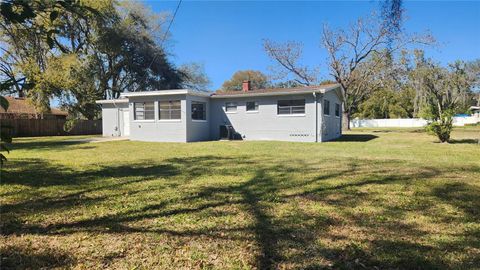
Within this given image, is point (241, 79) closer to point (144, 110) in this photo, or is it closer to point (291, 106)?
point (144, 110)

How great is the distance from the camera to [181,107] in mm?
18156

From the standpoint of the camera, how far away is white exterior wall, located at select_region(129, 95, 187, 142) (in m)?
18.2

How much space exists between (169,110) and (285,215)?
15.2 m

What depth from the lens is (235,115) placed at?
19.7 m

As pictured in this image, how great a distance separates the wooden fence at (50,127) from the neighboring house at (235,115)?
12441 mm

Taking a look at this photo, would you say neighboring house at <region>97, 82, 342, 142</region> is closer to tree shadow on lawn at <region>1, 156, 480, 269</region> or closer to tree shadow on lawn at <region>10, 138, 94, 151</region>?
tree shadow on lawn at <region>10, 138, 94, 151</region>

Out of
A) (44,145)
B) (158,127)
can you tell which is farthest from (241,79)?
(44,145)

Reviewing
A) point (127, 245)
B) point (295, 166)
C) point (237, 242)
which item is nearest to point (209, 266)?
point (237, 242)

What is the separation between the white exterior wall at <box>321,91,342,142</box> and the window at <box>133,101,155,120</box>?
945 cm

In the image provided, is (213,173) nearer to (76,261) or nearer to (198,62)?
(76,261)

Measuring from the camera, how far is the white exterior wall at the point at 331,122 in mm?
18609

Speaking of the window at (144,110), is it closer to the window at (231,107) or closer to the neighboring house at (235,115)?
the neighboring house at (235,115)

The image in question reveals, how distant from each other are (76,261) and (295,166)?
6.15 m

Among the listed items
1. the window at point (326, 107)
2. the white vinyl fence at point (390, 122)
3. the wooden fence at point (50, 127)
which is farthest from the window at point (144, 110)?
the white vinyl fence at point (390, 122)
